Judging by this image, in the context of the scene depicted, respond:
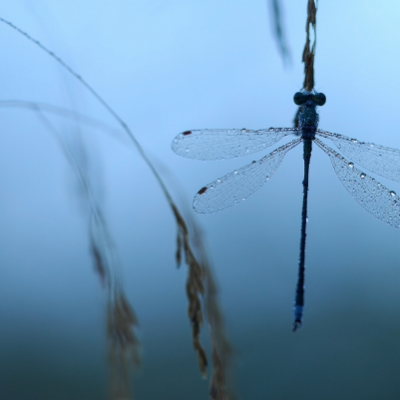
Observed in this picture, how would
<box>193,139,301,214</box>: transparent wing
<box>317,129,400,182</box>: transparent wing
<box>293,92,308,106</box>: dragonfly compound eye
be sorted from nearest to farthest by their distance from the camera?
<box>293,92,308,106</box>: dragonfly compound eye
<box>193,139,301,214</box>: transparent wing
<box>317,129,400,182</box>: transparent wing

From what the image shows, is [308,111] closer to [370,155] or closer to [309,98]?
[309,98]

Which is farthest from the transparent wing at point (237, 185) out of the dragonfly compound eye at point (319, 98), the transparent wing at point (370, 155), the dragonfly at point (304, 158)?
the dragonfly compound eye at point (319, 98)

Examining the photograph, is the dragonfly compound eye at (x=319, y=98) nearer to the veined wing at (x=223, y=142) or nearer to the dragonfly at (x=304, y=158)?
the dragonfly at (x=304, y=158)

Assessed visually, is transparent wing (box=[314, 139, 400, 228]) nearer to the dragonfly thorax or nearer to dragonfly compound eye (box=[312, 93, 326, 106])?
the dragonfly thorax

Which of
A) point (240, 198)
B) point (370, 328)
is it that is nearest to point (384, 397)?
point (370, 328)

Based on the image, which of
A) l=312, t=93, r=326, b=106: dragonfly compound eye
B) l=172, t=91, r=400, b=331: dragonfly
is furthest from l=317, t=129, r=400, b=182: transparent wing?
l=312, t=93, r=326, b=106: dragonfly compound eye
